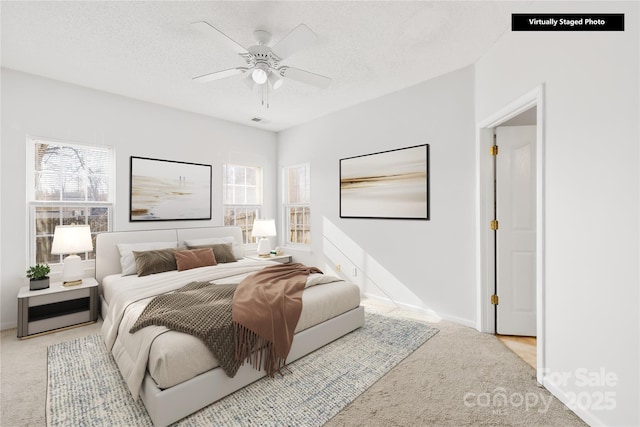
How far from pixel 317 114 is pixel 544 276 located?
370 cm

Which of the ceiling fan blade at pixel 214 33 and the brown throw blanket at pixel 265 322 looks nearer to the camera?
the ceiling fan blade at pixel 214 33

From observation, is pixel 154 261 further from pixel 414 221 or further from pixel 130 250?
pixel 414 221

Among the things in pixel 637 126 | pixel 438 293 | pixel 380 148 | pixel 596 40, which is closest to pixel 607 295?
pixel 637 126

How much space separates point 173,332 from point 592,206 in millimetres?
2696

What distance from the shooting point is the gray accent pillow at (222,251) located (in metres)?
4.03

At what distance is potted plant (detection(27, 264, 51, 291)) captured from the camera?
3.04 meters

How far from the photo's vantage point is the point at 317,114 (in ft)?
15.5

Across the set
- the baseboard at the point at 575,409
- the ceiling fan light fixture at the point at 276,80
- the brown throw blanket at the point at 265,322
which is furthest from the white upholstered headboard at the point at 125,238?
the baseboard at the point at 575,409

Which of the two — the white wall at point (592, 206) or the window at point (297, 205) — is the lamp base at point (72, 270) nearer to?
the window at point (297, 205)

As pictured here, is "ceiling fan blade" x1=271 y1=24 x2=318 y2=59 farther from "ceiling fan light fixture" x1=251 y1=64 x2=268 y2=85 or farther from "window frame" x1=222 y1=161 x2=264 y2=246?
"window frame" x1=222 y1=161 x2=264 y2=246

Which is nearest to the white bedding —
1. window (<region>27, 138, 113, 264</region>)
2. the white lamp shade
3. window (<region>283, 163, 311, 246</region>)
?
the white lamp shade

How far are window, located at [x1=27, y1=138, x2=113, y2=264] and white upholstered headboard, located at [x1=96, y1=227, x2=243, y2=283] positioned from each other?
0.28m

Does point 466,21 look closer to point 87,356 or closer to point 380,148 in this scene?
point 380,148

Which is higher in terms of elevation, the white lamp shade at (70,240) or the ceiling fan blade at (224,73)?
the ceiling fan blade at (224,73)
